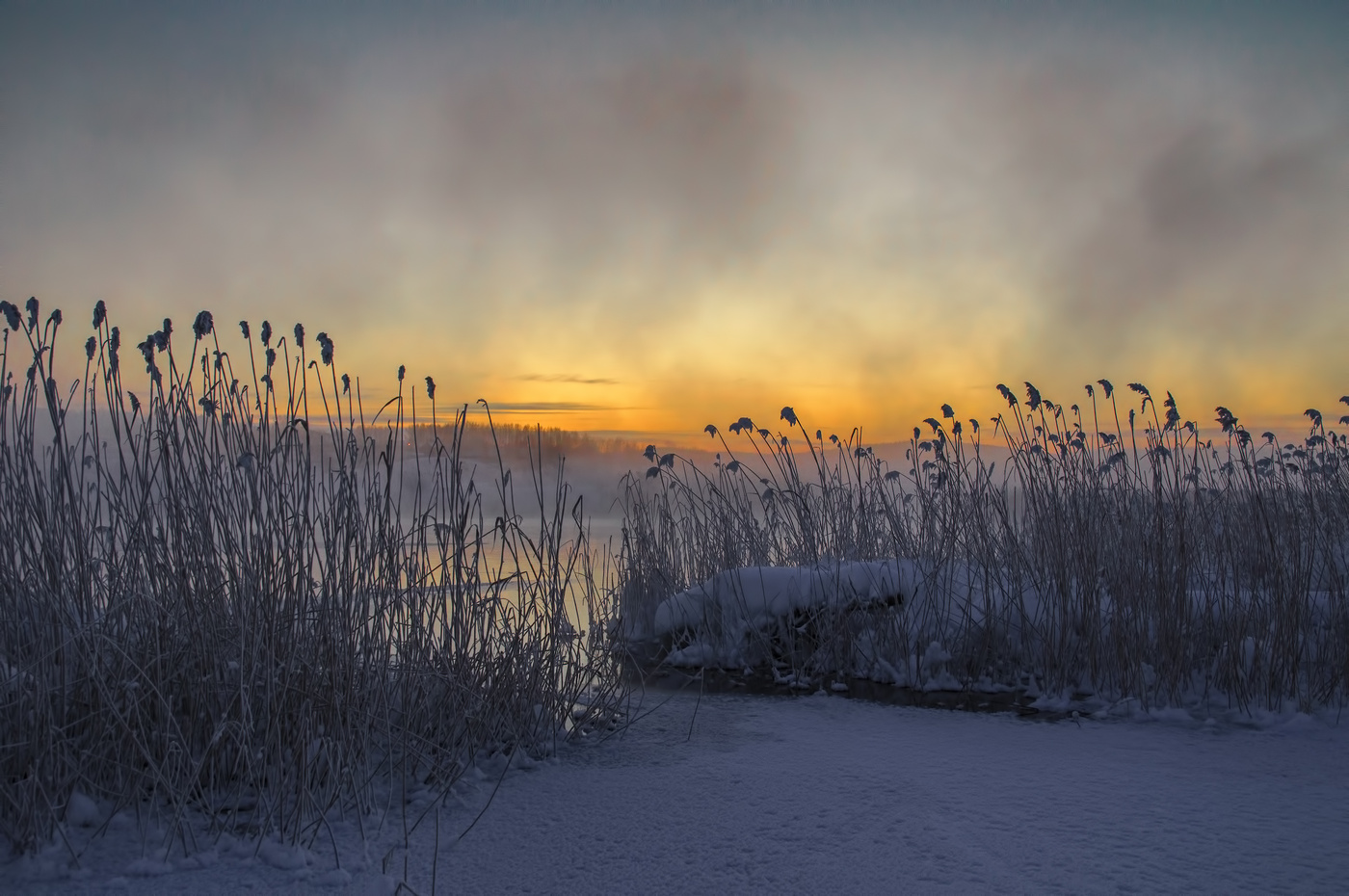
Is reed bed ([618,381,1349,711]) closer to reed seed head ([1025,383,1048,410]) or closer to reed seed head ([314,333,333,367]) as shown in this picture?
reed seed head ([1025,383,1048,410])

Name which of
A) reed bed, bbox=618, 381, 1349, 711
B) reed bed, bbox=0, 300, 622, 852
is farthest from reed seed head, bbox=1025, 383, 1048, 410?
reed bed, bbox=0, 300, 622, 852

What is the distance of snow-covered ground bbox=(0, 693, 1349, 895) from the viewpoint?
202cm

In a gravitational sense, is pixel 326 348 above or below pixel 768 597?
above

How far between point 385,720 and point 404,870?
568mm

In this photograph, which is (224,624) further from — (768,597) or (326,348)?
(768,597)

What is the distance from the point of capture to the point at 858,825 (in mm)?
2322

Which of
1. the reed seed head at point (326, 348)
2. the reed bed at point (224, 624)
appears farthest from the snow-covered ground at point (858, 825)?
the reed seed head at point (326, 348)

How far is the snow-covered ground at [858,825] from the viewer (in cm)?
202

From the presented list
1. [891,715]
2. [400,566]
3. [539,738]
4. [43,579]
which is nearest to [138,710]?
[43,579]

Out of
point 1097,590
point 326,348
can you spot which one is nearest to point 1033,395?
point 1097,590

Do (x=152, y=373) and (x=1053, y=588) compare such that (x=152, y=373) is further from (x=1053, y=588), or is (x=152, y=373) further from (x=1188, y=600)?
(x=1188, y=600)

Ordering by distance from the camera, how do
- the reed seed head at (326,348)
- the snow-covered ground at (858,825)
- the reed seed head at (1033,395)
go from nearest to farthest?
the snow-covered ground at (858,825) → the reed seed head at (326,348) → the reed seed head at (1033,395)

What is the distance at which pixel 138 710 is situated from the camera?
2.27 meters

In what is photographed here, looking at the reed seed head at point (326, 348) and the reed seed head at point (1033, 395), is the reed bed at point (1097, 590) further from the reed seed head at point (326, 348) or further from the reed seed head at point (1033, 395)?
the reed seed head at point (326, 348)
